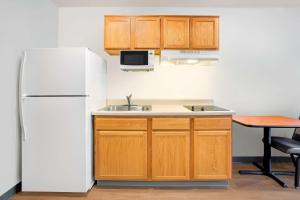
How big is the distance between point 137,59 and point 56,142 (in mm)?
1404

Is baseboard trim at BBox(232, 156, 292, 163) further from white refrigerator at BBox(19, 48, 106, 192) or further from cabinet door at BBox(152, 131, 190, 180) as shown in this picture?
white refrigerator at BBox(19, 48, 106, 192)

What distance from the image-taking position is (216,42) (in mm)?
3006

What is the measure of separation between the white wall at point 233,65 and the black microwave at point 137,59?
2.01 feet

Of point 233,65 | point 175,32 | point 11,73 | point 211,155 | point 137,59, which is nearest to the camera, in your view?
point 11,73

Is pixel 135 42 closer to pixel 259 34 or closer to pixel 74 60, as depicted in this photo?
pixel 74 60

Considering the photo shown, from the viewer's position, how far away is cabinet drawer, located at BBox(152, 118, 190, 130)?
8.52 ft

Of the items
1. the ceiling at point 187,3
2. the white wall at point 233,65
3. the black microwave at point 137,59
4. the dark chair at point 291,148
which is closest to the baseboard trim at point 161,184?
the dark chair at point 291,148

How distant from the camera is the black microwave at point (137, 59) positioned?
2879 millimetres

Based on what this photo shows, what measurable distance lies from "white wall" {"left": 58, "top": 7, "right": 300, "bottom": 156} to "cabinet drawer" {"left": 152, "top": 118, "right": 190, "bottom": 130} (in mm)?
949

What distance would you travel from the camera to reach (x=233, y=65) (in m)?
3.50

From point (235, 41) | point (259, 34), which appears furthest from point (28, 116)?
point (259, 34)

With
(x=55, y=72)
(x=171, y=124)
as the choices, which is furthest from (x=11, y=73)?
(x=171, y=124)

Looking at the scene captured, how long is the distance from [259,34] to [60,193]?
360 centimetres

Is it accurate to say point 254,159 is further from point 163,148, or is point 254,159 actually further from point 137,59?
point 137,59
